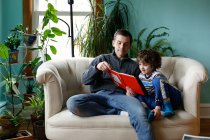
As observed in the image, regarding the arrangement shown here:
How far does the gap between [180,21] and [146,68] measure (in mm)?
1326

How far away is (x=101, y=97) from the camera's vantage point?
2.41 meters

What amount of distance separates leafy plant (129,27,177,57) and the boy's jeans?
3.17ft

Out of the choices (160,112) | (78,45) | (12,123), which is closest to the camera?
(160,112)

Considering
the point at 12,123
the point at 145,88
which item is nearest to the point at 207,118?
the point at 145,88

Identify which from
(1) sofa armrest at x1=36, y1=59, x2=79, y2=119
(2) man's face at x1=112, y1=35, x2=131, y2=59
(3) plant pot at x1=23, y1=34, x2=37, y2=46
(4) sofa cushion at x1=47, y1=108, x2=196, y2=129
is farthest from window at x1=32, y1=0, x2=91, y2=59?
(4) sofa cushion at x1=47, y1=108, x2=196, y2=129

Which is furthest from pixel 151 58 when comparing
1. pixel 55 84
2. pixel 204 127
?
pixel 204 127

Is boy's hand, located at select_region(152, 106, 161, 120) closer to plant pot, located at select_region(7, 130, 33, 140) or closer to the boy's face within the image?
the boy's face

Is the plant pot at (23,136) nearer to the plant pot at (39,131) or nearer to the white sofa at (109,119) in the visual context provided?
the plant pot at (39,131)

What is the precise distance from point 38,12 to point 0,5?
42 cm

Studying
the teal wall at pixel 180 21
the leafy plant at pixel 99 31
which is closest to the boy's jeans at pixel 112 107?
the leafy plant at pixel 99 31

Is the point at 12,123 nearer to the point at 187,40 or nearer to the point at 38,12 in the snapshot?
the point at 38,12

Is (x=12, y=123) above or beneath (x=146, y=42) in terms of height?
beneath

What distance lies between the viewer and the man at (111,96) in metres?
2.11

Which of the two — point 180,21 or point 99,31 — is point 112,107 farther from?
point 180,21
